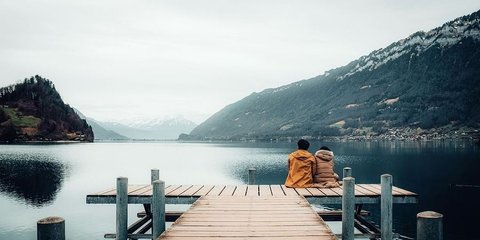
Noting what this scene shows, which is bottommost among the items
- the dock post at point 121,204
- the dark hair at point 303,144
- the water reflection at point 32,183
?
the water reflection at point 32,183

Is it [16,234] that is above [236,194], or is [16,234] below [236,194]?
below

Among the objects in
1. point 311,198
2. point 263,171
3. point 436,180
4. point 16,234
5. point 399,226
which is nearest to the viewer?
point 311,198

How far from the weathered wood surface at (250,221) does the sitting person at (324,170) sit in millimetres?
2750

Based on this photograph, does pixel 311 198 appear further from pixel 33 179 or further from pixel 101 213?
pixel 33 179

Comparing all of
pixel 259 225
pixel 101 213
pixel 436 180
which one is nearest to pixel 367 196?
pixel 259 225

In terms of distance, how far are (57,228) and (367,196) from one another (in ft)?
32.9

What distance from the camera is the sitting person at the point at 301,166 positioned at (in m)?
15.0

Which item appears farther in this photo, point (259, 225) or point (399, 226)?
point (399, 226)

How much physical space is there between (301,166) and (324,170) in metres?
1.00

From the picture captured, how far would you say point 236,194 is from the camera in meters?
14.3

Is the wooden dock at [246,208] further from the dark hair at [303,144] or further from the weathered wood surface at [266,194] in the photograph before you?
the dark hair at [303,144]

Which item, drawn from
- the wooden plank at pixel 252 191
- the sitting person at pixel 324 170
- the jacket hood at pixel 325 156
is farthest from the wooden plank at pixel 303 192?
the wooden plank at pixel 252 191

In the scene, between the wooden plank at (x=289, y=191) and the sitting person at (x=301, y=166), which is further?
the sitting person at (x=301, y=166)

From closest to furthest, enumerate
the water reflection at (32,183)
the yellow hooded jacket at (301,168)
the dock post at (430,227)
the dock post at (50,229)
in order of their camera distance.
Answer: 1. the dock post at (50,229)
2. the dock post at (430,227)
3. the yellow hooded jacket at (301,168)
4. the water reflection at (32,183)
